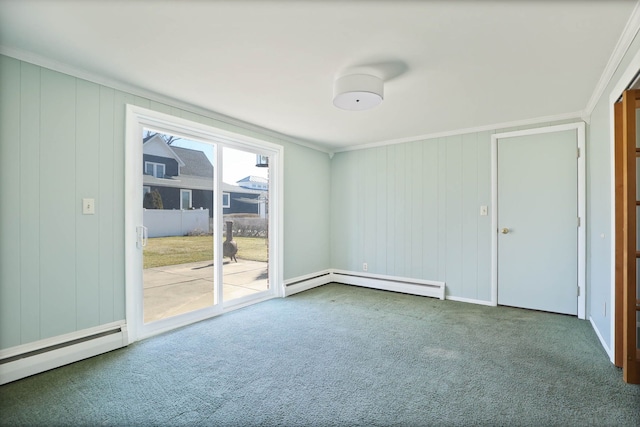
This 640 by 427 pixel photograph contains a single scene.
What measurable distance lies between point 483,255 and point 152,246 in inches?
157

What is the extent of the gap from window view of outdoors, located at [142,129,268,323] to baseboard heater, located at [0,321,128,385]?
0.39 meters

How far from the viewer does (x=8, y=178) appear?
7.34ft

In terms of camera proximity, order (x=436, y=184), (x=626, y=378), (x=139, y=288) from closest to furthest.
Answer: (x=626, y=378) → (x=139, y=288) → (x=436, y=184)

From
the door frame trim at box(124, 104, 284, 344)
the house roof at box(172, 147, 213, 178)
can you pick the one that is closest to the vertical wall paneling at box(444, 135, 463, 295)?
the door frame trim at box(124, 104, 284, 344)

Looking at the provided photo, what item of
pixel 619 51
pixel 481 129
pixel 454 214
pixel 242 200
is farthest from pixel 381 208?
pixel 619 51

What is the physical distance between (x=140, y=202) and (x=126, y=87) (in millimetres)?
1047

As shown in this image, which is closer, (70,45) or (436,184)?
(70,45)

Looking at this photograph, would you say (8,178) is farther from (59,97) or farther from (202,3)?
(202,3)

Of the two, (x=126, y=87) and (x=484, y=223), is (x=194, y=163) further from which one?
(x=484, y=223)

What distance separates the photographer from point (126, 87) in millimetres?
2875

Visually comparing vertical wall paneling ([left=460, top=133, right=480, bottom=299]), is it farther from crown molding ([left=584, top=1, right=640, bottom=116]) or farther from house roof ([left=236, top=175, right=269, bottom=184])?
house roof ([left=236, top=175, right=269, bottom=184])

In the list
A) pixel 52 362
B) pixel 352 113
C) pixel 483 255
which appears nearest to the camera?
pixel 52 362

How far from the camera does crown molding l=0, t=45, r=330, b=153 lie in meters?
2.31

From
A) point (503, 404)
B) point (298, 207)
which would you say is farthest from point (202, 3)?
point (298, 207)
